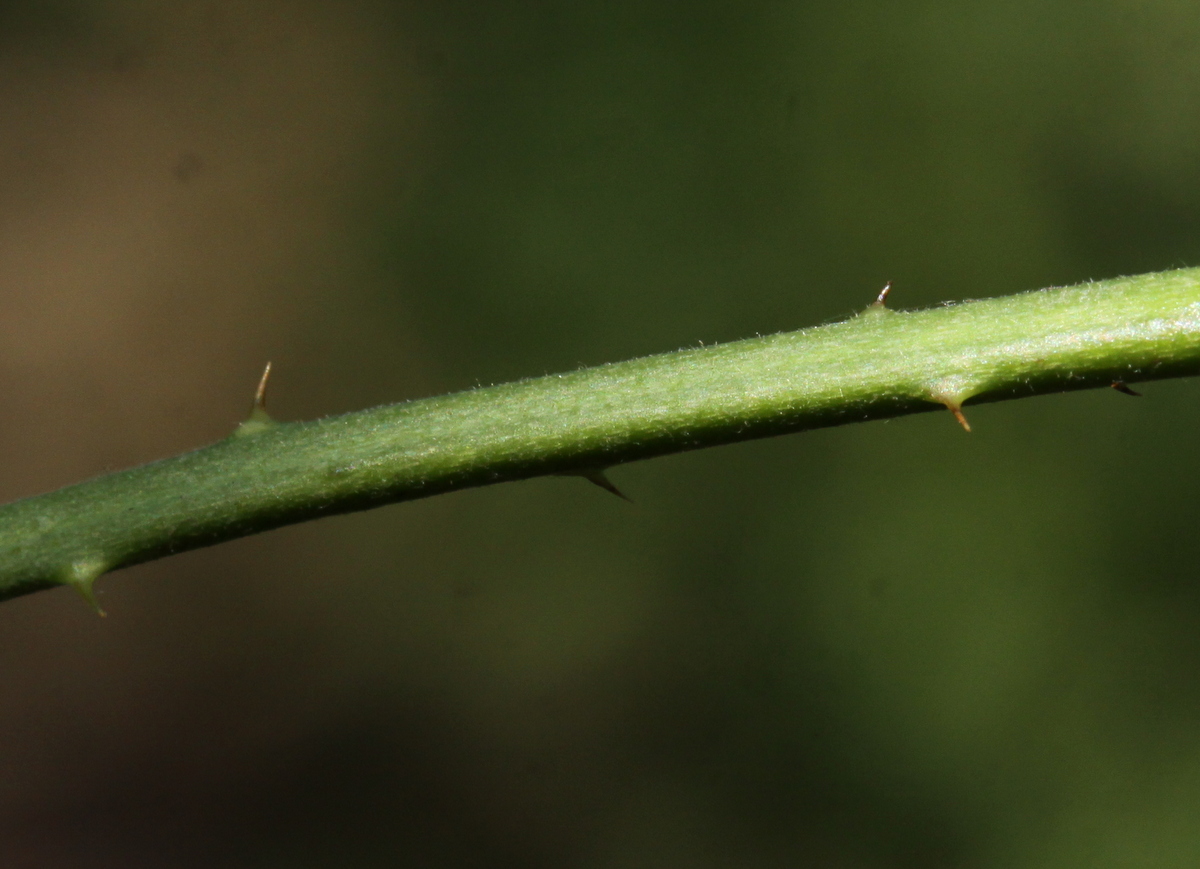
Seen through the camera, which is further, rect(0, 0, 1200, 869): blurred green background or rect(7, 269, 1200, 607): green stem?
rect(0, 0, 1200, 869): blurred green background

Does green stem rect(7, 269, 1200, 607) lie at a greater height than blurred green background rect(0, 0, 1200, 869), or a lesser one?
lesser

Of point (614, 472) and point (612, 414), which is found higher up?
point (614, 472)

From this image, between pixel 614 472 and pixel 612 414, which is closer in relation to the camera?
pixel 612 414

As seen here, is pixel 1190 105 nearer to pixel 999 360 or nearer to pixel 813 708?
pixel 813 708

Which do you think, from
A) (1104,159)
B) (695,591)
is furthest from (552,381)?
(1104,159)
